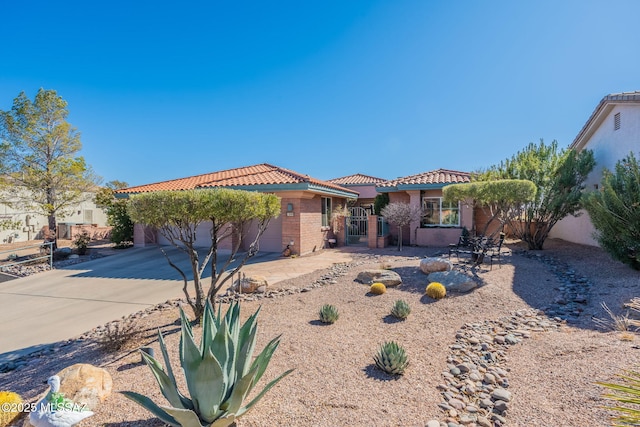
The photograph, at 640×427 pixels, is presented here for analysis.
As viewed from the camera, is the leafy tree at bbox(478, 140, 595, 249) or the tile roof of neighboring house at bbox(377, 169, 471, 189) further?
the tile roof of neighboring house at bbox(377, 169, 471, 189)

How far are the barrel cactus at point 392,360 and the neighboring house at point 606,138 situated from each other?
10956 mm

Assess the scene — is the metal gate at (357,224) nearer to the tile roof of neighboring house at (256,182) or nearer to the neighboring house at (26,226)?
Result: the tile roof of neighboring house at (256,182)

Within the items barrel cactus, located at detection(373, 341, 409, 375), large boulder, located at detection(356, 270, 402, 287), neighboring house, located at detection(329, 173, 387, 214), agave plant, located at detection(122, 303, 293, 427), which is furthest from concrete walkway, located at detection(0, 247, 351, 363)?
neighboring house, located at detection(329, 173, 387, 214)

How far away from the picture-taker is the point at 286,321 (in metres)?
5.93

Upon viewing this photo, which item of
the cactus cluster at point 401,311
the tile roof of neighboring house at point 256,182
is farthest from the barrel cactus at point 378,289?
the tile roof of neighboring house at point 256,182

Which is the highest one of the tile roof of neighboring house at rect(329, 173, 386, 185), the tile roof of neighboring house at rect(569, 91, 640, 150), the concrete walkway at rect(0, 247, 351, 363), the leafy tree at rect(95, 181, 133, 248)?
the tile roof of neighboring house at rect(569, 91, 640, 150)

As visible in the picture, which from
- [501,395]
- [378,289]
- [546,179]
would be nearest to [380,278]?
[378,289]

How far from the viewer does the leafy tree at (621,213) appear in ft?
28.1

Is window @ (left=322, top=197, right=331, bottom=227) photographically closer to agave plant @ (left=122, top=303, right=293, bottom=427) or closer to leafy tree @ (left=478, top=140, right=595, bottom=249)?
leafy tree @ (left=478, top=140, right=595, bottom=249)

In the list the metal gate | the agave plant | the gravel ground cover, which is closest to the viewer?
the agave plant

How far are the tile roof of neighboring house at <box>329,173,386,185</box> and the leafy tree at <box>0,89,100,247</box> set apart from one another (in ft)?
66.7

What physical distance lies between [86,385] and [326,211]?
14.4m

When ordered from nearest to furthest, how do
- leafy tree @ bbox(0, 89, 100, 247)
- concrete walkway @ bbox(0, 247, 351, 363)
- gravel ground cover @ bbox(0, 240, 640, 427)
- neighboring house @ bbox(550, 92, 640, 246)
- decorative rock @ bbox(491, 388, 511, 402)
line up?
gravel ground cover @ bbox(0, 240, 640, 427) < decorative rock @ bbox(491, 388, 511, 402) < concrete walkway @ bbox(0, 247, 351, 363) < neighboring house @ bbox(550, 92, 640, 246) < leafy tree @ bbox(0, 89, 100, 247)

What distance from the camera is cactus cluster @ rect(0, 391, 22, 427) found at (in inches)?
118
